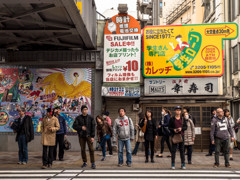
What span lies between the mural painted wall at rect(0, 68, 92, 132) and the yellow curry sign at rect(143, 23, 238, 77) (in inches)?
127

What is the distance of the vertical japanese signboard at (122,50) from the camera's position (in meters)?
15.8

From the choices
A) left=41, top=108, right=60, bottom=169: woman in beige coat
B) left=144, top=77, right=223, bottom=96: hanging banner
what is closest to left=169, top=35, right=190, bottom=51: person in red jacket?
left=144, top=77, right=223, bottom=96: hanging banner

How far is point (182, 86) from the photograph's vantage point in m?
16.0

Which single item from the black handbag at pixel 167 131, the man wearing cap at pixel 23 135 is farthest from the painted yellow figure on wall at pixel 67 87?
the man wearing cap at pixel 23 135

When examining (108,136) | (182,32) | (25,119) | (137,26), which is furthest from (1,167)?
(182,32)

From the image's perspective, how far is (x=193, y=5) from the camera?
37.5m

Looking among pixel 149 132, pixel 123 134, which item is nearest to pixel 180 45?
pixel 149 132

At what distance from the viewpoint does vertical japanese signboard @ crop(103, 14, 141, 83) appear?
15805 mm

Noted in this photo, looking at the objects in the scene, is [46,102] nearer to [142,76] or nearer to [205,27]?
[142,76]

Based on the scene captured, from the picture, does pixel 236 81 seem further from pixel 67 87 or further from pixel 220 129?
pixel 67 87

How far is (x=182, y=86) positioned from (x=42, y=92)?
6.72 meters

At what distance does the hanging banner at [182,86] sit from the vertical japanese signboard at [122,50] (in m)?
0.87

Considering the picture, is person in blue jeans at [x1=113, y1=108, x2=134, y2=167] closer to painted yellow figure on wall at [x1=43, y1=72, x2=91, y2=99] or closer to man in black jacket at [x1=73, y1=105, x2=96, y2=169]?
man in black jacket at [x1=73, y1=105, x2=96, y2=169]

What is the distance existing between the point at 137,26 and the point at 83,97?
427 cm
